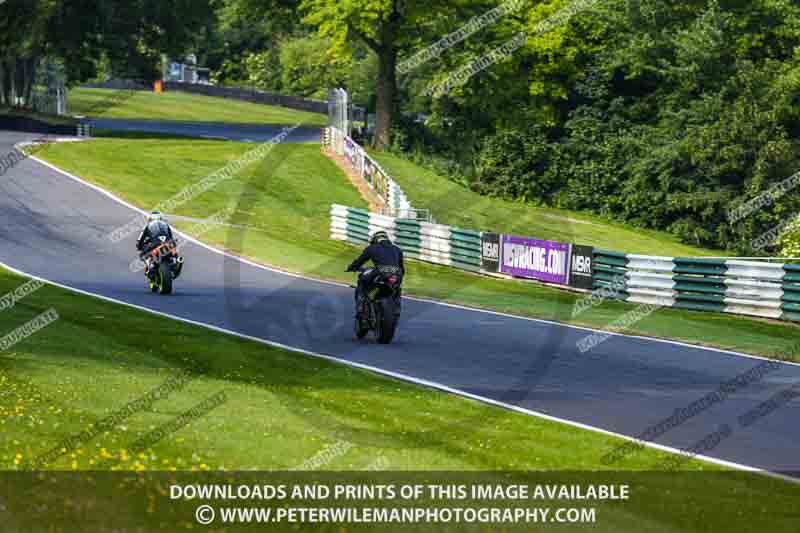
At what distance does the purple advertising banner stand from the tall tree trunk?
26923 mm

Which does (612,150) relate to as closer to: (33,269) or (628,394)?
(33,269)

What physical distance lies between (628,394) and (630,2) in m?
49.3

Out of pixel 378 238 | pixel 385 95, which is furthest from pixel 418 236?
pixel 385 95

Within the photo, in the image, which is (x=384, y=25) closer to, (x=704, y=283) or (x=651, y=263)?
(x=651, y=263)

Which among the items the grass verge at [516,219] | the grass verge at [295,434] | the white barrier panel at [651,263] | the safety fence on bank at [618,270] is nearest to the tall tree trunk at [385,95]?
the grass verge at [516,219]

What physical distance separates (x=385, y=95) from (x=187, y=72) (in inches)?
2216

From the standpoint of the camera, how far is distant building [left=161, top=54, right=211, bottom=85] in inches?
4395

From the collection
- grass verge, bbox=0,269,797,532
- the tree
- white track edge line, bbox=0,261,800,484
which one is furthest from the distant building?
grass verge, bbox=0,269,797,532

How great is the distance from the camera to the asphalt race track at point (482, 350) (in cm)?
1355

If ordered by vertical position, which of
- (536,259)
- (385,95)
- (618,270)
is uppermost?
(385,95)

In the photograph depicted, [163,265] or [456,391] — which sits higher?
[456,391]

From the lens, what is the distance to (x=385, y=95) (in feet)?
197

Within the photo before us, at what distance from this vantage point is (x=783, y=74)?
5625 centimetres

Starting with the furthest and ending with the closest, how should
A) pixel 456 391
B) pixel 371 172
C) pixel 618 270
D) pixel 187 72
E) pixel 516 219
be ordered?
pixel 187 72 → pixel 516 219 → pixel 371 172 → pixel 618 270 → pixel 456 391
